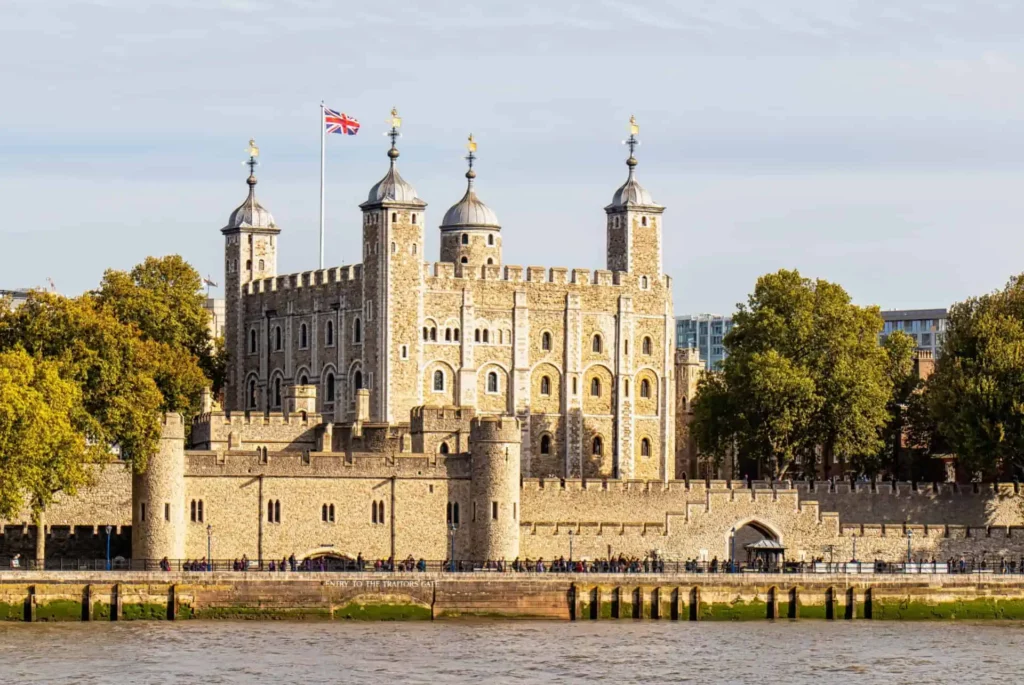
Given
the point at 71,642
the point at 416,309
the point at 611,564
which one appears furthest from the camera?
the point at 416,309

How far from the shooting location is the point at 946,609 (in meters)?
88.5

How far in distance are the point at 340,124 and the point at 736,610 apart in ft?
123

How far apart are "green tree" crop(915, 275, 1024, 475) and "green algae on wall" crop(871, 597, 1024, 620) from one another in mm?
14427

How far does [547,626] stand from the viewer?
84.5m

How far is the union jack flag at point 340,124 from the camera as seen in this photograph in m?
118

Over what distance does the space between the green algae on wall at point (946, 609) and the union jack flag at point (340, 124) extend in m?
38.2

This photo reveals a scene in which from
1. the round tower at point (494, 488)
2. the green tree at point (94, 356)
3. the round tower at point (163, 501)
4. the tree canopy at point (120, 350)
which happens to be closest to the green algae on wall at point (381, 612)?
the round tower at point (163, 501)

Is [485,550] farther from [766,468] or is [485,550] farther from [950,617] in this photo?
[766,468]

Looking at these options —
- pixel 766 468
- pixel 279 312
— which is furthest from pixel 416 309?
pixel 766 468

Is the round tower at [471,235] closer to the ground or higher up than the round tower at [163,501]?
higher up

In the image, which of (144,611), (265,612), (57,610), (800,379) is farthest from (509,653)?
(800,379)

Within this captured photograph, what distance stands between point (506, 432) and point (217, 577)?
43.8ft

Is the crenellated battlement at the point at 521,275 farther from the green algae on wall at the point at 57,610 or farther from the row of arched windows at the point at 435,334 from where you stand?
the green algae on wall at the point at 57,610

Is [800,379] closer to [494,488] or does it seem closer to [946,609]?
[494,488]
